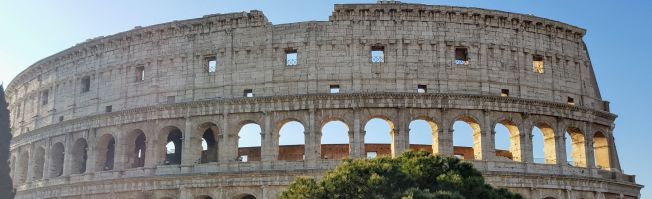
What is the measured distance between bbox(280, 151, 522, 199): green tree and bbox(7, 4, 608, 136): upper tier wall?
10.3 metres

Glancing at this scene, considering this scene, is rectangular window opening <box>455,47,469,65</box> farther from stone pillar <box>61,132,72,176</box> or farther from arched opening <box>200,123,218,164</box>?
stone pillar <box>61,132,72,176</box>

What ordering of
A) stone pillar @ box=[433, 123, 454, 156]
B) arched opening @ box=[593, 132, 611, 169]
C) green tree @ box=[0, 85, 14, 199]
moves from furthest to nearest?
1. arched opening @ box=[593, 132, 611, 169]
2. stone pillar @ box=[433, 123, 454, 156]
3. green tree @ box=[0, 85, 14, 199]

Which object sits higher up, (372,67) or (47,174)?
(372,67)

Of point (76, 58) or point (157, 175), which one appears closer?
point (157, 175)

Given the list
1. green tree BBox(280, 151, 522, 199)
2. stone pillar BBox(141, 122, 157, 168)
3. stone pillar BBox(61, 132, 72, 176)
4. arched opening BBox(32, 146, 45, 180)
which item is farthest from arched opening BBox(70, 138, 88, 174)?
green tree BBox(280, 151, 522, 199)

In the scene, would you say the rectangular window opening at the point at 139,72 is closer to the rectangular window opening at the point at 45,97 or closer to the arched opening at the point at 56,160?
the arched opening at the point at 56,160

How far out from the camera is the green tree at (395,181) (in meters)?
21.9

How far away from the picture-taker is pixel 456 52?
113 ft

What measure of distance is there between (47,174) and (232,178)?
502 inches

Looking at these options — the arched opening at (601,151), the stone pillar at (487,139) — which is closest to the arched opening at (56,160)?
the stone pillar at (487,139)

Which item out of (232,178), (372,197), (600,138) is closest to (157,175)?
(232,178)

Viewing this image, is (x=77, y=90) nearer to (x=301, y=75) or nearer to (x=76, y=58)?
(x=76, y=58)

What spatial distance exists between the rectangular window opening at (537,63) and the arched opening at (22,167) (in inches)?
1147

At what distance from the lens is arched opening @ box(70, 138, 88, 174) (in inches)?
1500
